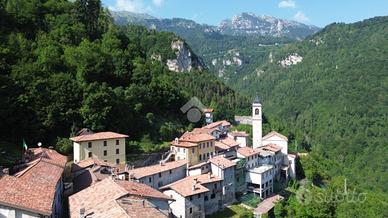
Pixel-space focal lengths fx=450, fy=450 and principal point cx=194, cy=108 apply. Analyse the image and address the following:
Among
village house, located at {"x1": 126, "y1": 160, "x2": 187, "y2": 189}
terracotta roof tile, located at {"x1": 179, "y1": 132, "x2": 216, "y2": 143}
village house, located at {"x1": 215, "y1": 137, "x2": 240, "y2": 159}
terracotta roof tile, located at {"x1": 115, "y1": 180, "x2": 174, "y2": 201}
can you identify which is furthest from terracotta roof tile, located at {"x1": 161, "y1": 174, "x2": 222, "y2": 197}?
village house, located at {"x1": 215, "y1": 137, "x2": 240, "y2": 159}

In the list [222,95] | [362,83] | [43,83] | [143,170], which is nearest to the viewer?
[143,170]

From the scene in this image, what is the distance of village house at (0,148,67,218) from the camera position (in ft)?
73.5

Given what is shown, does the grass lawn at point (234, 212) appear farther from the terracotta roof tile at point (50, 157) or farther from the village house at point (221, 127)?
the village house at point (221, 127)

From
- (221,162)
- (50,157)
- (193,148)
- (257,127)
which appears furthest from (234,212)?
(257,127)

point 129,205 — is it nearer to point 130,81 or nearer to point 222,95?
point 130,81

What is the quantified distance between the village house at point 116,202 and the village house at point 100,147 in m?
12.7

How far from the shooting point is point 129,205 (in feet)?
81.7

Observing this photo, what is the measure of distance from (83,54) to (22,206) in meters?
38.1

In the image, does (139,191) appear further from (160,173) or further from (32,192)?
(160,173)

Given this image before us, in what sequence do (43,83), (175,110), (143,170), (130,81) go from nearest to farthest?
(143,170) < (43,83) < (130,81) < (175,110)

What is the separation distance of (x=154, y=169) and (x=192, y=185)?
4.10 metres

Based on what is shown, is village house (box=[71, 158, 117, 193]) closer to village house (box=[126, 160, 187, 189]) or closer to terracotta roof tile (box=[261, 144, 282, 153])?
village house (box=[126, 160, 187, 189])

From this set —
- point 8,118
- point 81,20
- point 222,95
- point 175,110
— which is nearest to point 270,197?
point 175,110

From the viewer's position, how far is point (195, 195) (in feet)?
133
